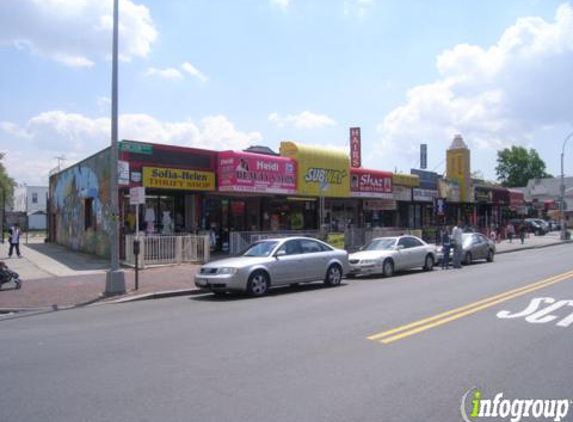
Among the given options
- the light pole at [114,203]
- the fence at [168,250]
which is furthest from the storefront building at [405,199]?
the light pole at [114,203]

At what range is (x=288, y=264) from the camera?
13328 mm

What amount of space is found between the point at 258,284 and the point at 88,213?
13906 millimetres

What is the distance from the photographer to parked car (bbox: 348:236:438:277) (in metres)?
16.9

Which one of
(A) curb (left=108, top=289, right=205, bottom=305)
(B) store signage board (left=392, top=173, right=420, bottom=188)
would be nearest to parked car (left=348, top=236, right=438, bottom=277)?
(A) curb (left=108, top=289, right=205, bottom=305)

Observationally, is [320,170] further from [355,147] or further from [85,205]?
[85,205]

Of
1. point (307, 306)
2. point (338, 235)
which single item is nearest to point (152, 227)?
point (338, 235)

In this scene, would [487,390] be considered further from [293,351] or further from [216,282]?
[216,282]

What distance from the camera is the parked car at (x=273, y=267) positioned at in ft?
40.4

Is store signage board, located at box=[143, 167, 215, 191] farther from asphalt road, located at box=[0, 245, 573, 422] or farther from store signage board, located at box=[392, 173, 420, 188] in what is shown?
store signage board, located at box=[392, 173, 420, 188]

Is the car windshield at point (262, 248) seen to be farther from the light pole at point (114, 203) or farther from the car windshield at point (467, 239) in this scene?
the car windshield at point (467, 239)

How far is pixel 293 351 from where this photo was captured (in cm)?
682

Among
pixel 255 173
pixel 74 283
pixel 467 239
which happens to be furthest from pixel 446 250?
pixel 74 283

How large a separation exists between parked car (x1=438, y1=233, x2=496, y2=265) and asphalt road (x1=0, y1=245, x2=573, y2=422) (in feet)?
33.8

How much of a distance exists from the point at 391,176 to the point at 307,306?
20872 mm
